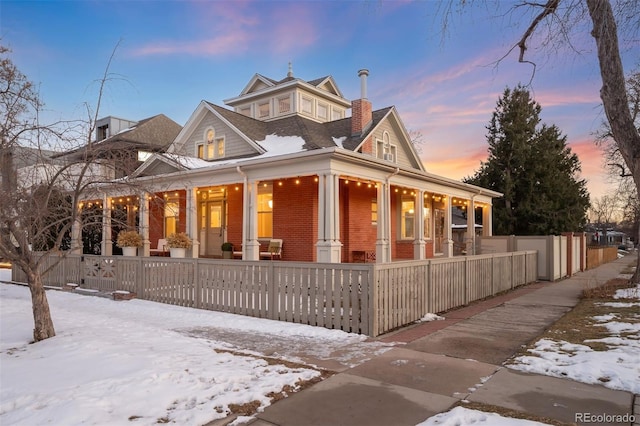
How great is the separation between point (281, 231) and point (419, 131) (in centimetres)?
2302

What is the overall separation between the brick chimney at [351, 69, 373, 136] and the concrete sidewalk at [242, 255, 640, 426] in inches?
466

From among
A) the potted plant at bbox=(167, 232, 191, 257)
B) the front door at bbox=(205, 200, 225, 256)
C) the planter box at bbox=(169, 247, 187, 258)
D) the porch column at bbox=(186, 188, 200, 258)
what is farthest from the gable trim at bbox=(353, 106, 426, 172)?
the planter box at bbox=(169, 247, 187, 258)

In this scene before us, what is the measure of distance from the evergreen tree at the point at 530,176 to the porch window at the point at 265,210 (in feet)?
63.8

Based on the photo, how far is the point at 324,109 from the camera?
73.4 feet

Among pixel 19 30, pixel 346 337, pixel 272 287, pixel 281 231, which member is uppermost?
Answer: pixel 19 30

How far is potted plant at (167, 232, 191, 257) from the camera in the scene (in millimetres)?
13735

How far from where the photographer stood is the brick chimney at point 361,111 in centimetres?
1705

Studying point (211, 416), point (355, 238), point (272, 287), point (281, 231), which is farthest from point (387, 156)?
point (211, 416)

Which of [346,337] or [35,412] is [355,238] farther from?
[35,412]

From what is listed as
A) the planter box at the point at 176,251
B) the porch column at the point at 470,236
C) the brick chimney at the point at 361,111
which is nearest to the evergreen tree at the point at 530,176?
the porch column at the point at 470,236

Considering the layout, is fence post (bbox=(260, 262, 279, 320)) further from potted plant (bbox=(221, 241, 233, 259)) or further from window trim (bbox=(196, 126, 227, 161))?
window trim (bbox=(196, 126, 227, 161))

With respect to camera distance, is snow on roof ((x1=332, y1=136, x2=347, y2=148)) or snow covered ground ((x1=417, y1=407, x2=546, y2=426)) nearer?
snow covered ground ((x1=417, y1=407, x2=546, y2=426))

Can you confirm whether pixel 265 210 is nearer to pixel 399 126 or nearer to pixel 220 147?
A: pixel 220 147

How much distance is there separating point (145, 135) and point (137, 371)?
21.3 m
